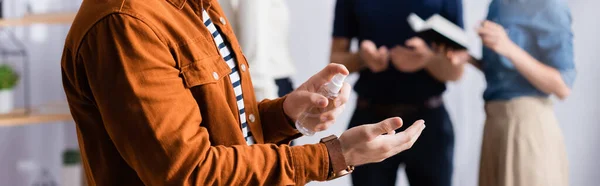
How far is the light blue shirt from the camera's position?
2.77 m

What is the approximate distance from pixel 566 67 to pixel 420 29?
0.56 meters

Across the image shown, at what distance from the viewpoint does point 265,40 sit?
2.98 m

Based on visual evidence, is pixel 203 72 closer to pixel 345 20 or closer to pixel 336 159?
pixel 336 159

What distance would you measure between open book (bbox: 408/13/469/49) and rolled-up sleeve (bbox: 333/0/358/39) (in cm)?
25

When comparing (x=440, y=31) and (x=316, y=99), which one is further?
(x=440, y=31)

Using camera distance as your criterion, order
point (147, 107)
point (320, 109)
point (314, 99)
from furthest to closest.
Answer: point (320, 109), point (314, 99), point (147, 107)

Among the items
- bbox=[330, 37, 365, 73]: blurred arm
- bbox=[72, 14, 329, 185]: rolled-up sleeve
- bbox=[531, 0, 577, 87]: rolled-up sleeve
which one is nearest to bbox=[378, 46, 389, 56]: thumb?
bbox=[330, 37, 365, 73]: blurred arm

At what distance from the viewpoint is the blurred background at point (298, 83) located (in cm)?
302

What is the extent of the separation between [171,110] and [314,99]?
0.29m

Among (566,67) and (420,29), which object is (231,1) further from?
(566,67)

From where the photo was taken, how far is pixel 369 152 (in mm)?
1196

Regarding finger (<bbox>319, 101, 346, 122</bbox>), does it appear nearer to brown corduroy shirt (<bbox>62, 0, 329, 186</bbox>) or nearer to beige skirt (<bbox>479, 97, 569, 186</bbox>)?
brown corduroy shirt (<bbox>62, 0, 329, 186</bbox>)

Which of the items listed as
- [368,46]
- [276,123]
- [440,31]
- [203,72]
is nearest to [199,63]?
[203,72]

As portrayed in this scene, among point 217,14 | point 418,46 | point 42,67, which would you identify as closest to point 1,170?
point 42,67
